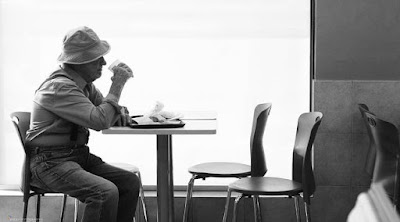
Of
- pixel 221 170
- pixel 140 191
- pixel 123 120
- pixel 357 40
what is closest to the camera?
pixel 123 120

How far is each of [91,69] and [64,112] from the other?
0.33 metres

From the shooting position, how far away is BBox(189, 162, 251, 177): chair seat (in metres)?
3.63

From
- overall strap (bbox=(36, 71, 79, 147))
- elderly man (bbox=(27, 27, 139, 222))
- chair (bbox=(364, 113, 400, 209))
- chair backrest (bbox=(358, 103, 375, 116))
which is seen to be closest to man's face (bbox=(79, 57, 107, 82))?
elderly man (bbox=(27, 27, 139, 222))

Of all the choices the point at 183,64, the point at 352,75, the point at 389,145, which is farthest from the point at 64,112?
the point at 352,75

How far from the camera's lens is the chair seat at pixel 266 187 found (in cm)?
304

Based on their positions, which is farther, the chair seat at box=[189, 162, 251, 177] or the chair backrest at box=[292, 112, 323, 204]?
the chair seat at box=[189, 162, 251, 177]

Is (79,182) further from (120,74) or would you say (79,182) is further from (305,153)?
(305,153)

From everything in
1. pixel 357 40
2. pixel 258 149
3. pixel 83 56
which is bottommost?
pixel 258 149

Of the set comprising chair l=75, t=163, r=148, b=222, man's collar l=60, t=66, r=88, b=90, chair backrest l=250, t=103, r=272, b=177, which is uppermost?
man's collar l=60, t=66, r=88, b=90

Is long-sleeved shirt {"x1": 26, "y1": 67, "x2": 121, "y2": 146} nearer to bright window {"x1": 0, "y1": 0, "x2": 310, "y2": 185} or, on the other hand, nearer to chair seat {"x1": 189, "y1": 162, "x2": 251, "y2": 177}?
chair seat {"x1": 189, "y1": 162, "x2": 251, "y2": 177}

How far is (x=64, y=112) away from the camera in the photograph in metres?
2.98

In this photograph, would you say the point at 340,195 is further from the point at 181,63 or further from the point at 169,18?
the point at 169,18

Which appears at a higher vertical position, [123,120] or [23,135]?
[123,120]

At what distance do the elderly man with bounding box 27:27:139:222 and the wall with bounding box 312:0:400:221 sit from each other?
5.54ft
